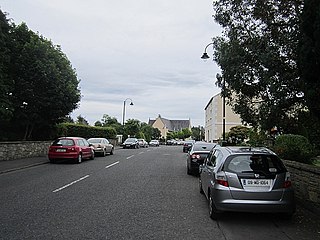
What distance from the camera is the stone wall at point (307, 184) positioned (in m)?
7.96

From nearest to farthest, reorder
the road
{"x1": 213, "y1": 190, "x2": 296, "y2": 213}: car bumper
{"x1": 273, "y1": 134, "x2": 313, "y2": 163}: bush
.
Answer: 1. the road
2. {"x1": 213, "y1": 190, "x2": 296, "y2": 213}: car bumper
3. {"x1": 273, "y1": 134, "x2": 313, "y2": 163}: bush

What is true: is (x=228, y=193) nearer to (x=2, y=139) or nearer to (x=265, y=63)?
(x=265, y=63)

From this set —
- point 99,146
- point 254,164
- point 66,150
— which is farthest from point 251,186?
point 99,146

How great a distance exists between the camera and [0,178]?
12867 mm

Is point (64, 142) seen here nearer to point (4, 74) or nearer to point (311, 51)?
point (4, 74)

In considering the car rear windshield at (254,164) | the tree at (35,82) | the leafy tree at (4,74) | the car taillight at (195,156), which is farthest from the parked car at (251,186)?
the tree at (35,82)

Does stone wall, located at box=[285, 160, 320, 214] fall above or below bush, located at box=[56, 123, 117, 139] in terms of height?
below

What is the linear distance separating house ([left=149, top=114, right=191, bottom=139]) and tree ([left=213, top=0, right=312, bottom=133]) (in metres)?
117

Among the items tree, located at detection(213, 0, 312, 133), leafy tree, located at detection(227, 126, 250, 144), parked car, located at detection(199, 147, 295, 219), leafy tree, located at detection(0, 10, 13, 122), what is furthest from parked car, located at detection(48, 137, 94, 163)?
leafy tree, located at detection(227, 126, 250, 144)

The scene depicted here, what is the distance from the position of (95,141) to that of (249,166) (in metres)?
21.1

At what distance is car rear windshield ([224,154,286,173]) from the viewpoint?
6.89m

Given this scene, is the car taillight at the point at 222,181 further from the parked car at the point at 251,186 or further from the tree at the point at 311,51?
the tree at the point at 311,51

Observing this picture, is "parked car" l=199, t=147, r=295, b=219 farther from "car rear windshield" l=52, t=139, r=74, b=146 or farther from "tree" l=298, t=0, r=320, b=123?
"car rear windshield" l=52, t=139, r=74, b=146

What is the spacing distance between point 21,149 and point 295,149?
53.3 feet
